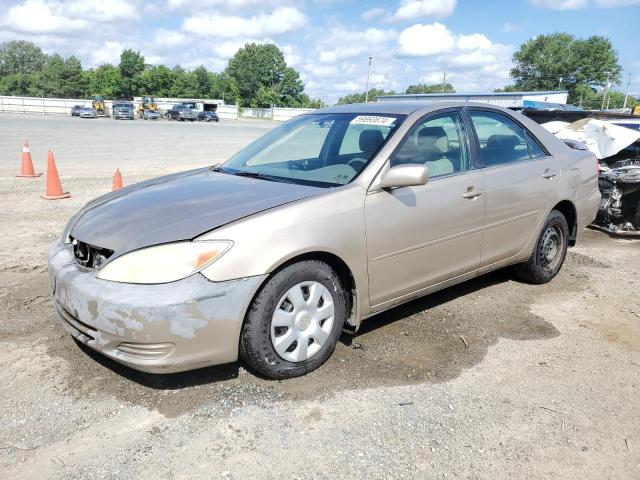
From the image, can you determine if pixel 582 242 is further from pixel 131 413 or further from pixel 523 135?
pixel 131 413

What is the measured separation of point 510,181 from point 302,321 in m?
2.22

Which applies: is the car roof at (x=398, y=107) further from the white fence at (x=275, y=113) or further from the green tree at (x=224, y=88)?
the green tree at (x=224, y=88)

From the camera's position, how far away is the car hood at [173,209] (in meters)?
2.82

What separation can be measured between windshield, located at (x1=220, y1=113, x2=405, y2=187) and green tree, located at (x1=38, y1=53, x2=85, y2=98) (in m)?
98.6

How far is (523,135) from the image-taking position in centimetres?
459

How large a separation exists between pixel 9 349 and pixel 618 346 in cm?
421

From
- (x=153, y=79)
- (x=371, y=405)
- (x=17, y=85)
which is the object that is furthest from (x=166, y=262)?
(x=17, y=85)

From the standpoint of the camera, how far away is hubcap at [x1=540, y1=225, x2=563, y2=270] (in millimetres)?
4797

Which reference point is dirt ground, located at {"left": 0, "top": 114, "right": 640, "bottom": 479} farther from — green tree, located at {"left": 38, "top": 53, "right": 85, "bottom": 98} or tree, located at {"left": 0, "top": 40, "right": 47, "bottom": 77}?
tree, located at {"left": 0, "top": 40, "right": 47, "bottom": 77}

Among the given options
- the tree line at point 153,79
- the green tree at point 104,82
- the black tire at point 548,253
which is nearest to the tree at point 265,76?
the tree line at point 153,79

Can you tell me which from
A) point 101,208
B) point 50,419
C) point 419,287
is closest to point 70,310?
point 50,419

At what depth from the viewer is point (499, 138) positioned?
4340 mm

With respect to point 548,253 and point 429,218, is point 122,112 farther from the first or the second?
point 429,218

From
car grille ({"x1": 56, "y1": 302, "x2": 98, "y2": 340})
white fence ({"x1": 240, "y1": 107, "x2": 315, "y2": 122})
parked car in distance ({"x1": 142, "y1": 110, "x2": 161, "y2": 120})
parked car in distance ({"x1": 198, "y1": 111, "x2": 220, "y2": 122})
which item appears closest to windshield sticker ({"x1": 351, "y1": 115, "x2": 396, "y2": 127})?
car grille ({"x1": 56, "y1": 302, "x2": 98, "y2": 340})
